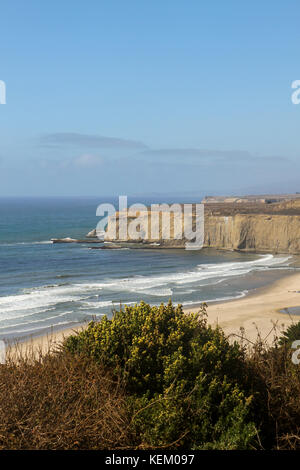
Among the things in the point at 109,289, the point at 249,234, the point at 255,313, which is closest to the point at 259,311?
the point at 255,313

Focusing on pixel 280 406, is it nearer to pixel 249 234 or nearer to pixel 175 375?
pixel 175 375

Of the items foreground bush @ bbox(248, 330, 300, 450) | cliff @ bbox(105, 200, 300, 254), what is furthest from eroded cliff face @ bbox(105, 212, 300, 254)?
foreground bush @ bbox(248, 330, 300, 450)

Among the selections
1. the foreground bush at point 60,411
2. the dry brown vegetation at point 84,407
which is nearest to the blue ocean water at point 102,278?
the dry brown vegetation at point 84,407

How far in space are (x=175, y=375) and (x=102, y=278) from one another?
39626 mm

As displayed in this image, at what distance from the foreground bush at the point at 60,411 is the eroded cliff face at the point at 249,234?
64266mm

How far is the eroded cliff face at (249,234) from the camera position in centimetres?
6975

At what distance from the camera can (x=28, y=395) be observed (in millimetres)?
7547

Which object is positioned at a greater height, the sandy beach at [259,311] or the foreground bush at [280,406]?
the foreground bush at [280,406]

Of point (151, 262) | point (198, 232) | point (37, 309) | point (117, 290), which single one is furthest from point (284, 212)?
point (37, 309)

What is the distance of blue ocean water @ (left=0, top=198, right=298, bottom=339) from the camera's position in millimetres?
32344

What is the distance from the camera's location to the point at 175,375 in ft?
27.2

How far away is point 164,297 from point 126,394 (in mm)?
28459

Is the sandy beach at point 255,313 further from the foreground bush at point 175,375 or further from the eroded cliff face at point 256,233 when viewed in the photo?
the eroded cliff face at point 256,233
